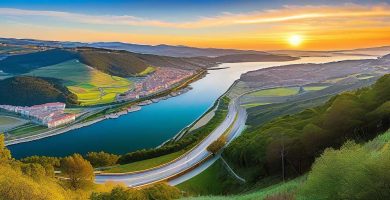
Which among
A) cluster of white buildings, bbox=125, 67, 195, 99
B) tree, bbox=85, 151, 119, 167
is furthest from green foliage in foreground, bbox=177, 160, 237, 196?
cluster of white buildings, bbox=125, 67, 195, 99

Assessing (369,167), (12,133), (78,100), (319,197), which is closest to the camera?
(369,167)

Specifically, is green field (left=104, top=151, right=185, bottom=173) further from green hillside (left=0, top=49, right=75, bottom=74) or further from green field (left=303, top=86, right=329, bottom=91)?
green hillside (left=0, top=49, right=75, bottom=74)

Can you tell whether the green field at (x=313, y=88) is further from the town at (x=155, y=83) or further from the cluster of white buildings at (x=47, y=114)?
the cluster of white buildings at (x=47, y=114)

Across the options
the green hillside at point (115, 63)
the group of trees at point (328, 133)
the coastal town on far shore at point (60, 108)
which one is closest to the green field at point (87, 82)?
the coastal town on far shore at point (60, 108)

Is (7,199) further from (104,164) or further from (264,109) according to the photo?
(264,109)

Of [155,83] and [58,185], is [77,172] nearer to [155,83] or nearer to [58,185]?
[58,185]

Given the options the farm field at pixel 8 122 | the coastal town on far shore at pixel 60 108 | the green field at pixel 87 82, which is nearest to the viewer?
the farm field at pixel 8 122

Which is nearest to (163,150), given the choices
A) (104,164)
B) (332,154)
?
(104,164)
